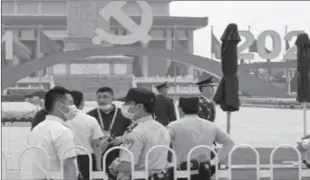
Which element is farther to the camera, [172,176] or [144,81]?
[144,81]

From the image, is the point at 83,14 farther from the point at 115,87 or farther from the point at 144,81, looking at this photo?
the point at 144,81

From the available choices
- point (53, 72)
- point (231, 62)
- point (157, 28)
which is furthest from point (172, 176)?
point (157, 28)

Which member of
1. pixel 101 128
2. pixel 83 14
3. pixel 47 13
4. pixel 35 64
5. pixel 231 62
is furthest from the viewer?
pixel 47 13

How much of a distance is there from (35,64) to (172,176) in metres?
35.7

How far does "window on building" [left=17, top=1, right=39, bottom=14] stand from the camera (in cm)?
8238

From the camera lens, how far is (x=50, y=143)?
4.95 m

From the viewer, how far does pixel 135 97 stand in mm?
5145

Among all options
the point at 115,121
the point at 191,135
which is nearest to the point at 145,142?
the point at 191,135

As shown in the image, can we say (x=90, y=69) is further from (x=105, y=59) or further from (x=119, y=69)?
(x=119, y=69)

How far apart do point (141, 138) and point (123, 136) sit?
239 millimetres

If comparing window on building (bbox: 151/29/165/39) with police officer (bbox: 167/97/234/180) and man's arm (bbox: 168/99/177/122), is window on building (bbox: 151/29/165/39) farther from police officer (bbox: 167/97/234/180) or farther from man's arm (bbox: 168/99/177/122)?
police officer (bbox: 167/97/234/180)

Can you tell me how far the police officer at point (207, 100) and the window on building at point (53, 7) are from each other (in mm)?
74075

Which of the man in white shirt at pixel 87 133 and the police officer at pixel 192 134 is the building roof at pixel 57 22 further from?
the police officer at pixel 192 134

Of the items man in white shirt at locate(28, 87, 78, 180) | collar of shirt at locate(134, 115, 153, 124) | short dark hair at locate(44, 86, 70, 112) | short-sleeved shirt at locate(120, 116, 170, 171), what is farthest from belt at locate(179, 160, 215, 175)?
short dark hair at locate(44, 86, 70, 112)
